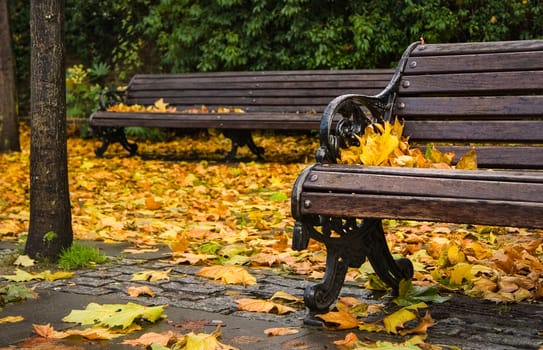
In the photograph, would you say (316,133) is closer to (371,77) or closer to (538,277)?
(371,77)

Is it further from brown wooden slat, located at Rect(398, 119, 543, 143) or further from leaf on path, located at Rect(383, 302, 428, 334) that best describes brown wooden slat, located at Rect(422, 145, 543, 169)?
leaf on path, located at Rect(383, 302, 428, 334)

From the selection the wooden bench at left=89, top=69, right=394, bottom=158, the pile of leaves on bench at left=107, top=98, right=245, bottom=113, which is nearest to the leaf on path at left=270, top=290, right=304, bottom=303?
the wooden bench at left=89, top=69, right=394, bottom=158

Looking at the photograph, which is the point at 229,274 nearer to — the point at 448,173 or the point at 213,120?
the point at 448,173

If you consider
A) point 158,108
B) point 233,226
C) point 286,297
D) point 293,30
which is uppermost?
point 293,30

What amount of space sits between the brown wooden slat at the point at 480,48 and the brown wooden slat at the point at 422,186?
1.12m

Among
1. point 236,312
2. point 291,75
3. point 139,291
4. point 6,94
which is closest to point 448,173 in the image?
point 236,312

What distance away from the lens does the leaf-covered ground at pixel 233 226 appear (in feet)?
13.8

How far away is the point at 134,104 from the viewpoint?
12.5 metres

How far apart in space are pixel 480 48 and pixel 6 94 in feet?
29.9

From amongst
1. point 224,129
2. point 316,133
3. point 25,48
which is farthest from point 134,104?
point 25,48

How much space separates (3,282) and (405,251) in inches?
87.3

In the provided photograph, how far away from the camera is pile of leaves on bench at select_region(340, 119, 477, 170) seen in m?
3.65

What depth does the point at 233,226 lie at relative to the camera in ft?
19.3

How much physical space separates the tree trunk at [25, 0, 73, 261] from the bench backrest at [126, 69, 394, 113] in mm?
6233
